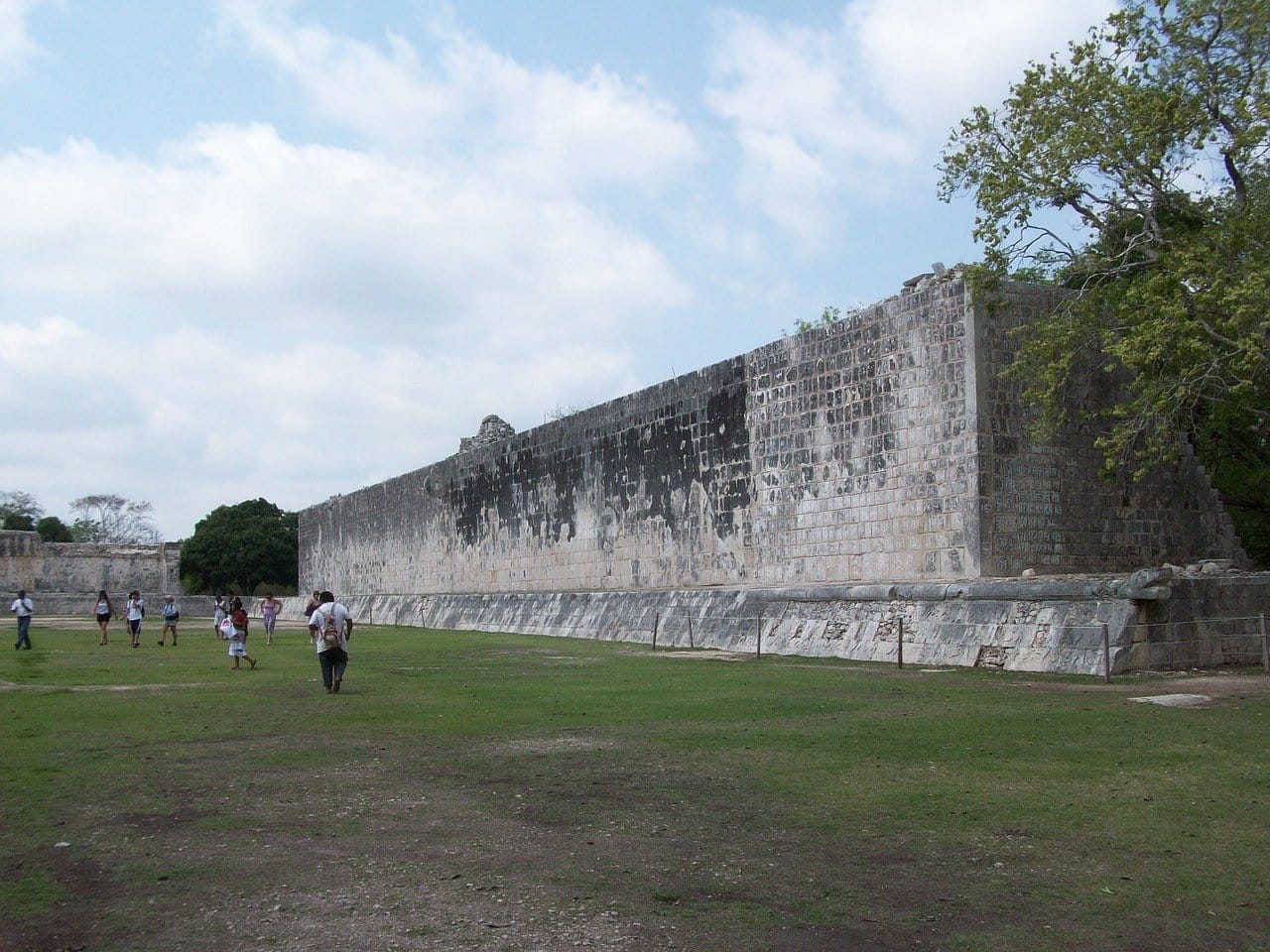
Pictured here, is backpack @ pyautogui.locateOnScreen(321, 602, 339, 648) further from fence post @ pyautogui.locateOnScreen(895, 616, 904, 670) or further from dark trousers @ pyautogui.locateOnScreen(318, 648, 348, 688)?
fence post @ pyautogui.locateOnScreen(895, 616, 904, 670)

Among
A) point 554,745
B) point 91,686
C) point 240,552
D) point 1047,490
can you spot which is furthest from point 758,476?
point 240,552

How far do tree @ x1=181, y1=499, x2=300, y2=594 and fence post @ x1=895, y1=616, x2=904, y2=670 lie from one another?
40.9 m

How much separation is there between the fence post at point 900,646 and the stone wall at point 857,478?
3.65 feet

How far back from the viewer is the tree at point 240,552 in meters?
50.6

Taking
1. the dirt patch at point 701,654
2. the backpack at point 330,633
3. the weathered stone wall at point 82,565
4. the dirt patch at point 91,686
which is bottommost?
the dirt patch at point 701,654

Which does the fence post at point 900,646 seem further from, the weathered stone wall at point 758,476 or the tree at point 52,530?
the tree at point 52,530

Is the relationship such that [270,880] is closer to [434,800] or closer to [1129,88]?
[434,800]

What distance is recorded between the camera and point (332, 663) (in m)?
10.8

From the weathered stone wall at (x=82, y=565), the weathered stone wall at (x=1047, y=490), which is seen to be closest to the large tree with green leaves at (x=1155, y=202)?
the weathered stone wall at (x=1047, y=490)

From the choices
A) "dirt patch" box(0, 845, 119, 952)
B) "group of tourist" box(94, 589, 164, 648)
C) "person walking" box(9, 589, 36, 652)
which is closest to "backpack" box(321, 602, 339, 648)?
"dirt patch" box(0, 845, 119, 952)

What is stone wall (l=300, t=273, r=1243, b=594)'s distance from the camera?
44.0ft

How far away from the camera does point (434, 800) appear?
5.65 meters

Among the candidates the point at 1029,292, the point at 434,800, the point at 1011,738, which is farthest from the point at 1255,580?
the point at 434,800

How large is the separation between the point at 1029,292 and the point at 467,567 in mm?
16547
